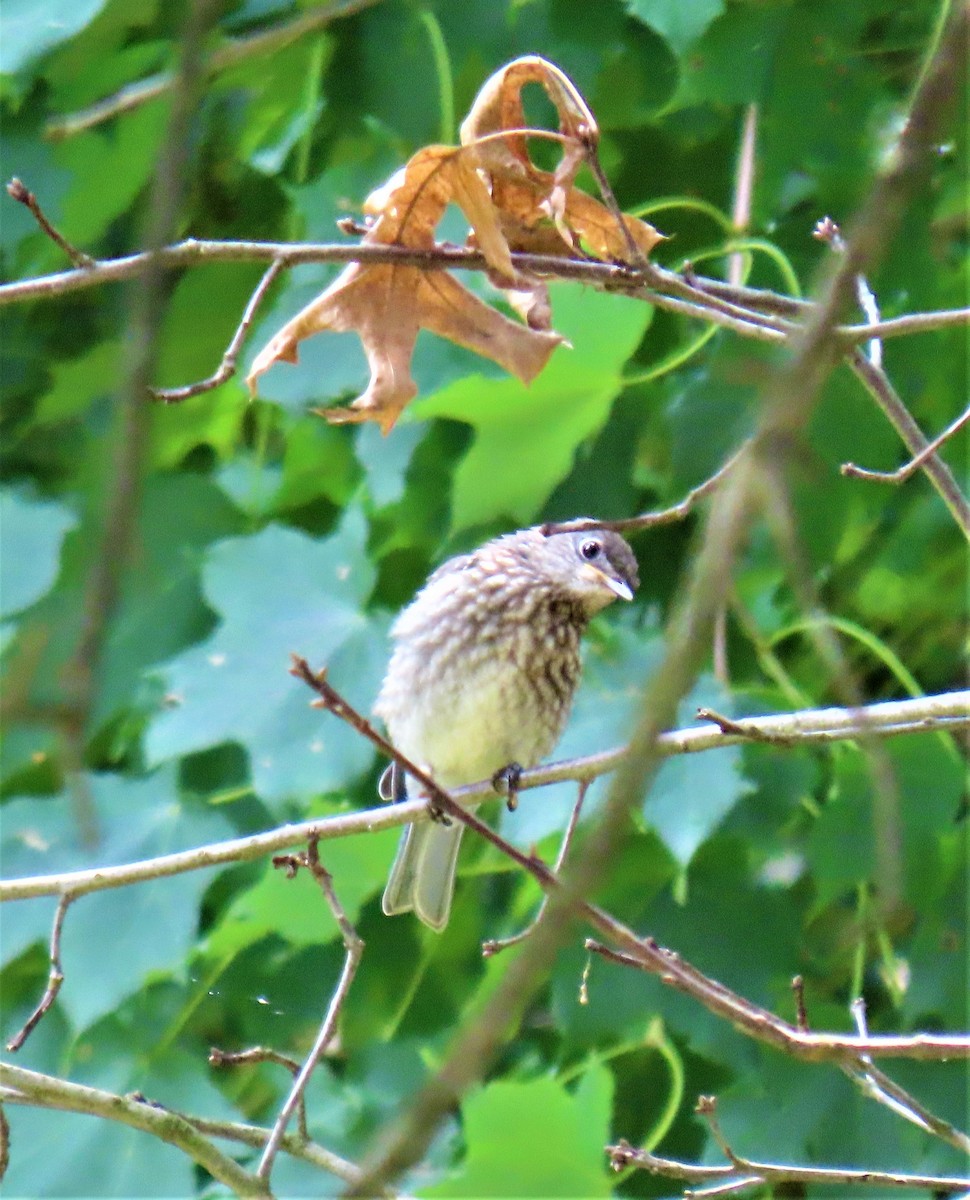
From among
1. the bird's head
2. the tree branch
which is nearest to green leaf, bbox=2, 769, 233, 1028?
the bird's head

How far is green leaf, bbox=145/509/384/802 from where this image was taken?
3936 mm

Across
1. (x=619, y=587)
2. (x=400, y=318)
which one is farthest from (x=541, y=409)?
(x=400, y=318)

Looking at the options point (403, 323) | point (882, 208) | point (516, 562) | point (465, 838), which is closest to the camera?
point (882, 208)

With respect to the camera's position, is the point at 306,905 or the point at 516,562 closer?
the point at 306,905

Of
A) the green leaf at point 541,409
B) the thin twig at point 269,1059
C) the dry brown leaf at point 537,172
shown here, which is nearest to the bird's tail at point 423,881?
the green leaf at point 541,409

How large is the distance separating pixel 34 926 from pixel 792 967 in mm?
1820

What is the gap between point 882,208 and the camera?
94 cm

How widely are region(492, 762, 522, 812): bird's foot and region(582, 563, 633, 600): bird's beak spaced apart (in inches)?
20.0

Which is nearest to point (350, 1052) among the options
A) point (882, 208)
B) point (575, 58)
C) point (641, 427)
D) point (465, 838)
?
point (465, 838)

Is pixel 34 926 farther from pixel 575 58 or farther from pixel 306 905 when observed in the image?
pixel 575 58

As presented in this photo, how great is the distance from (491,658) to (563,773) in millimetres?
1780

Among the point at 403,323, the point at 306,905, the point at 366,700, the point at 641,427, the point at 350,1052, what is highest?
the point at 403,323

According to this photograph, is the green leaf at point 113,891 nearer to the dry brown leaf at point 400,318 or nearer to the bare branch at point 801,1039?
the dry brown leaf at point 400,318

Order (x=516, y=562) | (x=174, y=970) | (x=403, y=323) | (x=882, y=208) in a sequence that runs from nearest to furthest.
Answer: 1. (x=882, y=208)
2. (x=403, y=323)
3. (x=174, y=970)
4. (x=516, y=562)
